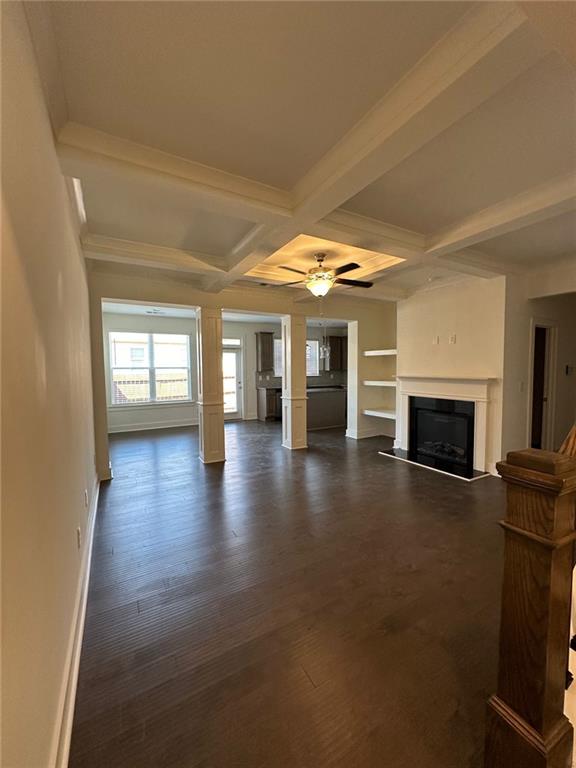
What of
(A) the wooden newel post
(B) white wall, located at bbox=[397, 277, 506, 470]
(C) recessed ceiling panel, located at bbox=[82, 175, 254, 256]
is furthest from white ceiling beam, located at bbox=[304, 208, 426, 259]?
(A) the wooden newel post

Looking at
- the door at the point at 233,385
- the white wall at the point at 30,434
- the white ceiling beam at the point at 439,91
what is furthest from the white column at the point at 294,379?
the white wall at the point at 30,434

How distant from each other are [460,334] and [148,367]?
6.31 metres

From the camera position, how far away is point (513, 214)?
8.13 ft

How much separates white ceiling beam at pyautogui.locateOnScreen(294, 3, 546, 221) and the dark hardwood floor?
2501 mm

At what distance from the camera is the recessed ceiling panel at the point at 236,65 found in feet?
3.72

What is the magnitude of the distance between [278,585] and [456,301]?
4.28 metres

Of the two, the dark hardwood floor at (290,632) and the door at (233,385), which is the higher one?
the door at (233,385)

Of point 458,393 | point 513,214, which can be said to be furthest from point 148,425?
point 513,214

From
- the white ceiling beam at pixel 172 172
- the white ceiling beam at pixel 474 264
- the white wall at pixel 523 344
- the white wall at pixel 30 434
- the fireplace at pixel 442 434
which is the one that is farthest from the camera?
the fireplace at pixel 442 434

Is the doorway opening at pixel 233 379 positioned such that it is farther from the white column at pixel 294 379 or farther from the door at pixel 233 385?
the white column at pixel 294 379

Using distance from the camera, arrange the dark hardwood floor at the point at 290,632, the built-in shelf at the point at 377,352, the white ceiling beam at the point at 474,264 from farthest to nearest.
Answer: the built-in shelf at the point at 377,352 < the white ceiling beam at the point at 474,264 < the dark hardwood floor at the point at 290,632

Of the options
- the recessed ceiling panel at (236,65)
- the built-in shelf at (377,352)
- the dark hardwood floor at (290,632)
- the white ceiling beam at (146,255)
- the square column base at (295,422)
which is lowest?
the dark hardwood floor at (290,632)

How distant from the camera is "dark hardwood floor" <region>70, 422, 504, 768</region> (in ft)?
4.14

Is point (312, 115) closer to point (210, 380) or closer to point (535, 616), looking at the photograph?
point (535, 616)
